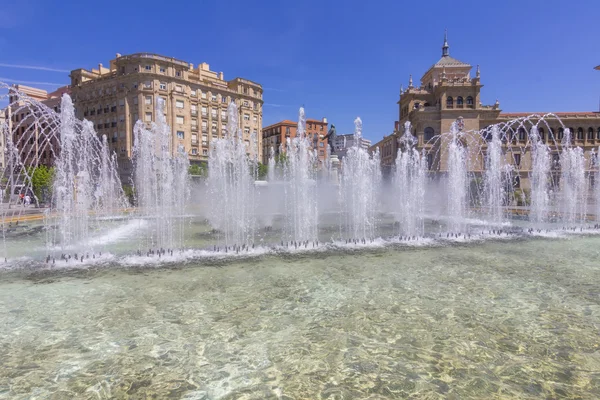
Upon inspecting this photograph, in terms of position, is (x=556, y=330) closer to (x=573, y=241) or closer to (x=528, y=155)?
(x=573, y=241)

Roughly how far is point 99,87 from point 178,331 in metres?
58.4

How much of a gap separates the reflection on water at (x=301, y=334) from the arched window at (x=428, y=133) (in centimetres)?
4271

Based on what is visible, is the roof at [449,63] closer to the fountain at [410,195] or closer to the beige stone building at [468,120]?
the beige stone building at [468,120]

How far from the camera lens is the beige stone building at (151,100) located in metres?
50.7

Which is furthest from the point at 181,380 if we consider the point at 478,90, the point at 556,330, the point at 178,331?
the point at 478,90

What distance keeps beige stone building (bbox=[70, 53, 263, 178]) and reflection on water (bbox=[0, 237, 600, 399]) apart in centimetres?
4714

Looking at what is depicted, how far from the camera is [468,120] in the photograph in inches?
1885

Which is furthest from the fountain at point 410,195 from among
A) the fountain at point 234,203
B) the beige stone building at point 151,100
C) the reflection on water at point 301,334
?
the beige stone building at point 151,100

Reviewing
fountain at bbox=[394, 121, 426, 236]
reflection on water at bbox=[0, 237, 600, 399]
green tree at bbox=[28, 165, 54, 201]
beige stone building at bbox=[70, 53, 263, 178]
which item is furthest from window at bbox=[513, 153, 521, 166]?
green tree at bbox=[28, 165, 54, 201]

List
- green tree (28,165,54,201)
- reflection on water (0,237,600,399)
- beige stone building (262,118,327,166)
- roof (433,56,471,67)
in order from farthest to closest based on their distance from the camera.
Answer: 1. beige stone building (262,118,327,166)
2. roof (433,56,471,67)
3. green tree (28,165,54,201)
4. reflection on water (0,237,600,399)

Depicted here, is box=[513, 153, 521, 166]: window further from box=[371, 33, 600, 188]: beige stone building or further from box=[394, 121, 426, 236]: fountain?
box=[394, 121, 426, 236]: fountain

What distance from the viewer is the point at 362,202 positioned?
16391mm

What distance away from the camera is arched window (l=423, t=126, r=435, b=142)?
161 ft

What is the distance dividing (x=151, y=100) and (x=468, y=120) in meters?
41.6
